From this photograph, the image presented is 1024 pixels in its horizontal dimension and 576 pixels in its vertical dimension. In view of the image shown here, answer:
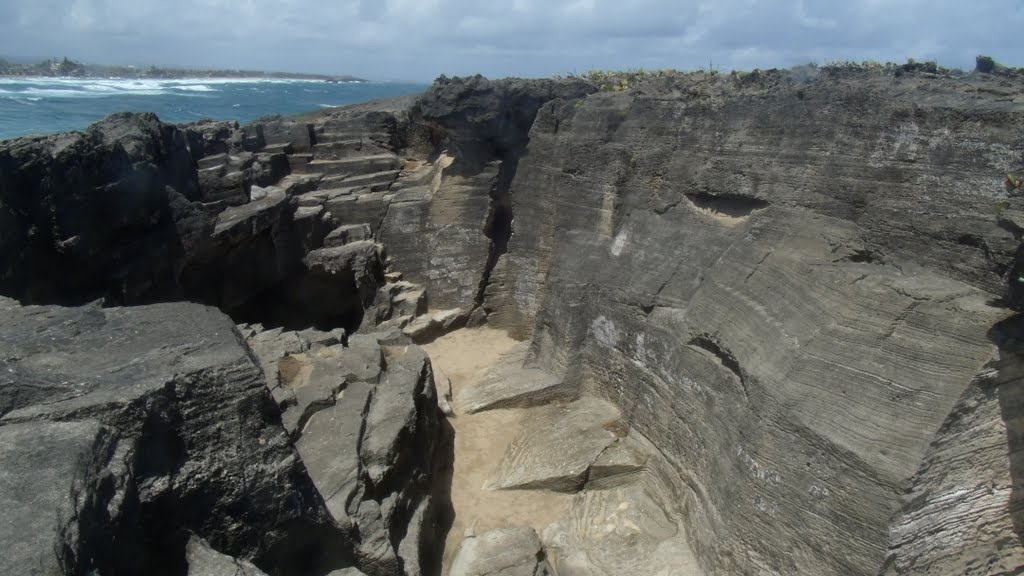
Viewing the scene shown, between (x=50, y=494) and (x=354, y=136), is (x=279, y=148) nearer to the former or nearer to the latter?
(x=354, y=136)

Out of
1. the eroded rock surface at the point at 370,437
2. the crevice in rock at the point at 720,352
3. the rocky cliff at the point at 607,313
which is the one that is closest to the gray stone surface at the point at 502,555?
the rocky cliff at the point at 607,313

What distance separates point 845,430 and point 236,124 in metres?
18.3

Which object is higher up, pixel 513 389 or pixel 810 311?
pixel 810 311

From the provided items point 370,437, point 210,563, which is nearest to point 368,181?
point 370,437

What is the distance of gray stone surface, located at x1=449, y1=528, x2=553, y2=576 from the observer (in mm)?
7062

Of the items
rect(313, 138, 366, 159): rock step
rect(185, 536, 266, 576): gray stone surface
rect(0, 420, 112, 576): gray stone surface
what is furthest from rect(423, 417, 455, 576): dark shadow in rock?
rect(313, 138, 366, 159): rock step

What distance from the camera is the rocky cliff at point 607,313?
5203 mm

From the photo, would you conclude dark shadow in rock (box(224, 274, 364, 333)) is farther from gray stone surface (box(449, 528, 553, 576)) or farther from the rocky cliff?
gray stone surface (box(449, 528, 553, 576))

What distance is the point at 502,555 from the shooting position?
23.9 feet

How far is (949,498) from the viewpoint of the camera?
551 cm

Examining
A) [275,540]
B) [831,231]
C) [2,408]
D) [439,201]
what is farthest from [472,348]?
[2,408]

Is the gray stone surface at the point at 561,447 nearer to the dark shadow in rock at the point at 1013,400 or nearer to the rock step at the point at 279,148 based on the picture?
the dark shadow in rock at the point at 1013,400

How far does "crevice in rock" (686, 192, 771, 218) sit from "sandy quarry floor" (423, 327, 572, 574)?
4.49 m

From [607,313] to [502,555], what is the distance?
4.04 m
